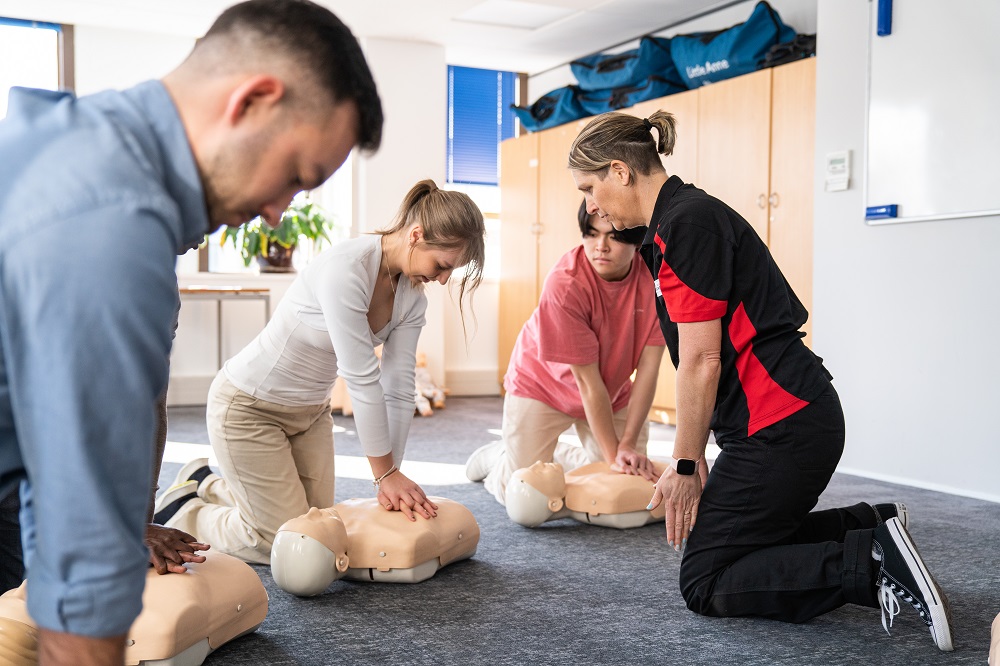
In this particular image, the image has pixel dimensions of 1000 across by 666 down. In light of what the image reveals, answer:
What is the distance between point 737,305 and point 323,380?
3.47 feet

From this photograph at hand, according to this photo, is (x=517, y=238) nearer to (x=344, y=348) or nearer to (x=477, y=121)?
(x=477, y=121)

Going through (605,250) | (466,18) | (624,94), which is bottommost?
(605,250)

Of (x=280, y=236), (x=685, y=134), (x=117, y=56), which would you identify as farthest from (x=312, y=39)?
(x=117, y=56)

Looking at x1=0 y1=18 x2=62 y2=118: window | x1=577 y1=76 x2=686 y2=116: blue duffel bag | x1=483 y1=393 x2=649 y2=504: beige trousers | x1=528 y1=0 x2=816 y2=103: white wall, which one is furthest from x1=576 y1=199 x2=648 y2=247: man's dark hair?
x1=0 y1=18 x2=62 y2=118: window

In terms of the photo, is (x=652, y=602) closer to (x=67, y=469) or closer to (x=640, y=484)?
(x=640, y=484)

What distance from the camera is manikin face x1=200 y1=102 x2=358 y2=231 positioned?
672 millimetres

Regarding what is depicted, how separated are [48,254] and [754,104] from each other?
13.5 ft

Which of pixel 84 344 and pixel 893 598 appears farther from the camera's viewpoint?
pixel 893 598

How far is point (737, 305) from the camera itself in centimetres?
178

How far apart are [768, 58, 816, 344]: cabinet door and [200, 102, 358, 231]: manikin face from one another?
138 inches

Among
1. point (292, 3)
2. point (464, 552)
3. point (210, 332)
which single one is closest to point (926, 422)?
point (464, 552)

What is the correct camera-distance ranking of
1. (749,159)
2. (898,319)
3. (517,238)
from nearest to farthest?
(898,319), (749,159), (517,238)

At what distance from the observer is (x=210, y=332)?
5852 mm

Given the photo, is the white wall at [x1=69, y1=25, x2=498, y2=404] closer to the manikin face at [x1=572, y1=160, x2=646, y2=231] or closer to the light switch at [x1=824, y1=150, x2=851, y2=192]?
the light switch at [x1=824, y1=150, x2=851, y2=192]
